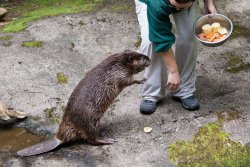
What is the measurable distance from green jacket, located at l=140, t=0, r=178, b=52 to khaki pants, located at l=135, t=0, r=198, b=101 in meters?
0.28

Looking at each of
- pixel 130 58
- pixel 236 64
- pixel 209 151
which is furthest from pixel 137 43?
pixel 209 151

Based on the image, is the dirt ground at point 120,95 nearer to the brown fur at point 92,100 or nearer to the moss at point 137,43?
the moss at point 137,43

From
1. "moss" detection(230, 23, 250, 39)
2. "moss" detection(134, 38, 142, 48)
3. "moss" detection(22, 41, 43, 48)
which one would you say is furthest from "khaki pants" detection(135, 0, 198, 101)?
"moss" detection(22, 41, 43, 48)

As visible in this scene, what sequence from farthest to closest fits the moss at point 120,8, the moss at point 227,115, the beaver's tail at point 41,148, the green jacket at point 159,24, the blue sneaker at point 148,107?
1. the moss at point 120,8
2. the blue sneaker at point 148,107
3. the moss at point 227,115
4. the beaver's tail at point 41,148
5. the green jacket at point 159,24

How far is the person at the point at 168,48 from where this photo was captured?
12.3 ft

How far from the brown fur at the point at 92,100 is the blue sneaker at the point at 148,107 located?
0.40 m

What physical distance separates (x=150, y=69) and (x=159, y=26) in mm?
606

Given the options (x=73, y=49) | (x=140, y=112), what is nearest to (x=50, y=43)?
(x=73, y=49)

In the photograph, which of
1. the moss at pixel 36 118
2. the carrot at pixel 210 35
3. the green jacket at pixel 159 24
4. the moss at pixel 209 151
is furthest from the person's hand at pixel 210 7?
the moss at pixel 36 118

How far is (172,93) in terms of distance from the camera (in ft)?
15.2

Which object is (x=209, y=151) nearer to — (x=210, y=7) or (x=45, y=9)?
(x=210, y=7)

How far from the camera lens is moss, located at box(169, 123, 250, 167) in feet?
12.1

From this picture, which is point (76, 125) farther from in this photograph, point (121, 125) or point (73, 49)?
point (73, 49)

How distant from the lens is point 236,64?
5.11m
